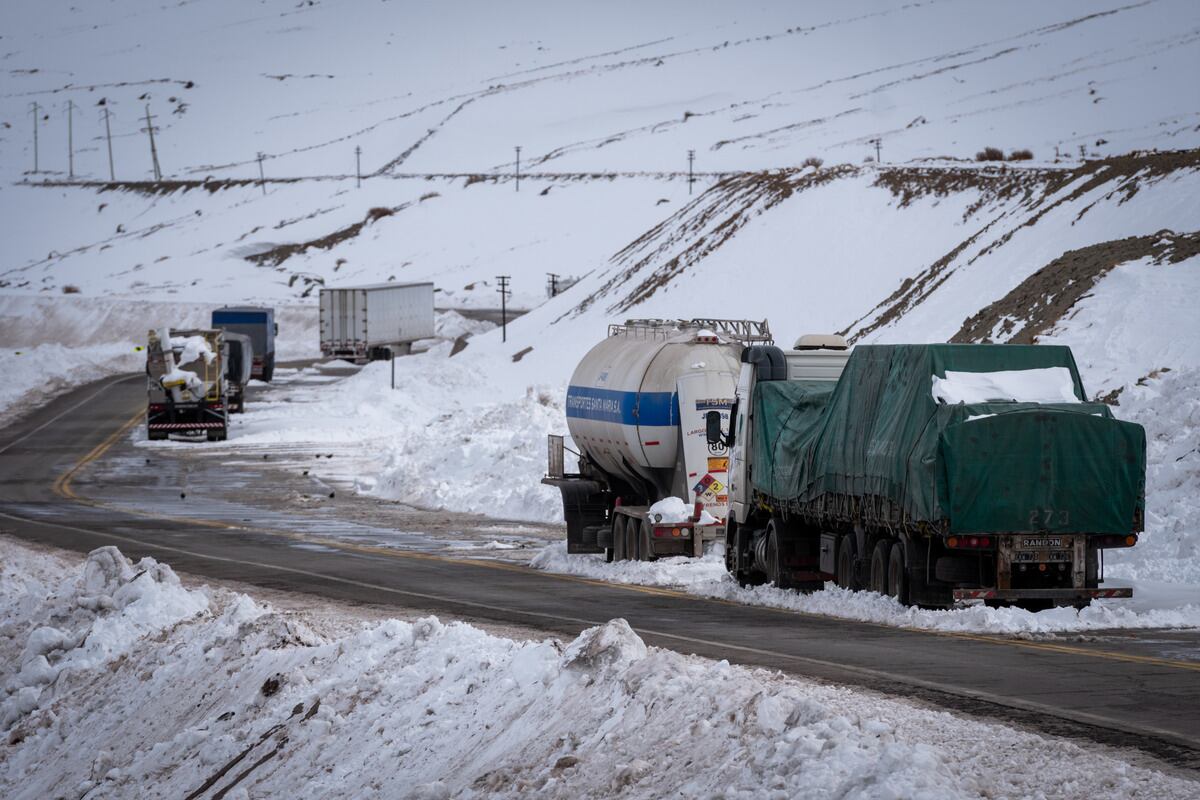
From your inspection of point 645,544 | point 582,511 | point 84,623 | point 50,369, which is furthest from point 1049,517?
point 50,369

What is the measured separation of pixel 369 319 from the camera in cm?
8644

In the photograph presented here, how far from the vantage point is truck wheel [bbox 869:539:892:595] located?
62.0ft

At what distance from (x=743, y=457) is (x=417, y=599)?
18.0 ft

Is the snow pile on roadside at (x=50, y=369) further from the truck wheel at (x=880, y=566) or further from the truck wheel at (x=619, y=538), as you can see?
the truck wheel at (x=880, y=566)

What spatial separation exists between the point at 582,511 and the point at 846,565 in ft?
30.8

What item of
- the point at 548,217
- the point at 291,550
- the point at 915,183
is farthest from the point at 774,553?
the point at 548,217

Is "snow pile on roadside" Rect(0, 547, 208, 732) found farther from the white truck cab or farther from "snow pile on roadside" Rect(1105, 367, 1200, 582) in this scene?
"snow pile on roadside" Rect(1105, 367, 1200, 582)

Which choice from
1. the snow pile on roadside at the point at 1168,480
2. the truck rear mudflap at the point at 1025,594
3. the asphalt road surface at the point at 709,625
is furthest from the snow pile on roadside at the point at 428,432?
the truck rear mudflap at the point at 1025,594

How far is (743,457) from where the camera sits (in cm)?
2359

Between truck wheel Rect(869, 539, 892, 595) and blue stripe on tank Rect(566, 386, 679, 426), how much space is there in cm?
711

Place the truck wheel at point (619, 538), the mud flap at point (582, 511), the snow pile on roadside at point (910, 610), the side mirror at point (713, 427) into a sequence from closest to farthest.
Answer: the snow pile on roadside at point (910, 610) → the side mirror at point (713, 427) → the truck wheel at point (619, 538) → the mud flap at point (582, 511)

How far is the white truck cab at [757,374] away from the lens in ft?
76.4

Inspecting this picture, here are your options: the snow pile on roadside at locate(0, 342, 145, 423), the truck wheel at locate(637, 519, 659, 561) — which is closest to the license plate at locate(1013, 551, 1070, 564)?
the truck wheel at locate(637, 519, 659, 561)

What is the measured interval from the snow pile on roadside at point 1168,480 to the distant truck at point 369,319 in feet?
200
